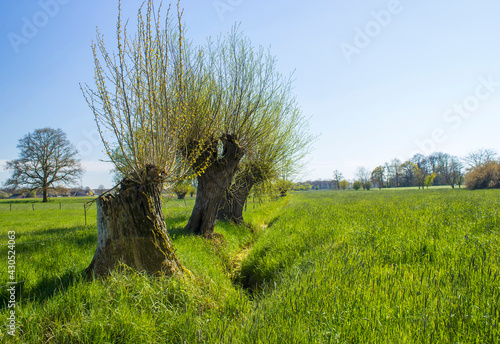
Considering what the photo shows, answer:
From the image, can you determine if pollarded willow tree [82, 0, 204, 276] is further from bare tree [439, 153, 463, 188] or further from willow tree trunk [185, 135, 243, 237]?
bare tree [439, 153, 463, 188]

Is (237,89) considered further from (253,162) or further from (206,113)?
(253,162)

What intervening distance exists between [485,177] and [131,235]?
6478 centimetres

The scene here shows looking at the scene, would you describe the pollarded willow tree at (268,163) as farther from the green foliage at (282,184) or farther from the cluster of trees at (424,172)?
the cluster of trees at (424,172)

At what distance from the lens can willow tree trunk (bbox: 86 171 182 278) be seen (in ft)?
13.2

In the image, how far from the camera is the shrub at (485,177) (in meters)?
46.1

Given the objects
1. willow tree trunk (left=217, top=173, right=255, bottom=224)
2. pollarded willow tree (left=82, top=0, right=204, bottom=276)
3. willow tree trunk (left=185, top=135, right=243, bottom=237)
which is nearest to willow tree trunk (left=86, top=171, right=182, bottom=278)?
pollarded willow tree (left=82, top=0, right=204, bottom=276)

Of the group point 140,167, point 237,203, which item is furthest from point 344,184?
point 140,167

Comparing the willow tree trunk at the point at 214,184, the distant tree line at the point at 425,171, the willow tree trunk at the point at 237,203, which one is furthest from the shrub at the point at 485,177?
the willow tree trunk at the point at 214,184

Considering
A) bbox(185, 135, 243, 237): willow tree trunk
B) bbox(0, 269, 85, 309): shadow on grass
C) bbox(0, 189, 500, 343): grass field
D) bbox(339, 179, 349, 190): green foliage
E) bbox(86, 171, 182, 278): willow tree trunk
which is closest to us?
bbox(0, 189, 500, 343): grass field

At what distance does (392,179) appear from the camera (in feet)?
316

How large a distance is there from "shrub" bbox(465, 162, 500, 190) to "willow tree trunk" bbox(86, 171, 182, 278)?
63029mm

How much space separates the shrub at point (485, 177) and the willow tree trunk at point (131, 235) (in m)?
63.0

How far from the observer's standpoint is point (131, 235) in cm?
414

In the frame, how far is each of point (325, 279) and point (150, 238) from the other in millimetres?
2954
